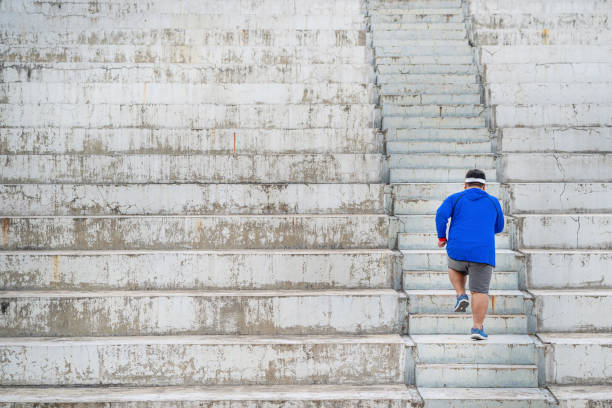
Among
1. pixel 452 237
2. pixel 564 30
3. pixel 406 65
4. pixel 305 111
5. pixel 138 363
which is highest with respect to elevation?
pixel 564 30

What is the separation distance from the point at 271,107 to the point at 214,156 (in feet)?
3.85

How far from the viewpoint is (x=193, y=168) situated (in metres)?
7.07

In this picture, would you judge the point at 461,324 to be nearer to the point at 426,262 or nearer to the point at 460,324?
the point at 460,324

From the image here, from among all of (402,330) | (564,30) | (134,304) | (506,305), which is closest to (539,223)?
(506,305)

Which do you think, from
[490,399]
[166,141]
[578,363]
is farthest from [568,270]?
[166,141]

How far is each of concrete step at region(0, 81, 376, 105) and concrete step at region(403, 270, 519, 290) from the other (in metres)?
3.07

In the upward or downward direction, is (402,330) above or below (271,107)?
below

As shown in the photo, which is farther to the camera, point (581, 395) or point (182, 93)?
point (182, 93)

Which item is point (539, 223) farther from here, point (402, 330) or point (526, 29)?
point (526, 29)

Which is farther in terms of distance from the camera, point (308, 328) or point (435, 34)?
point (435, 34)

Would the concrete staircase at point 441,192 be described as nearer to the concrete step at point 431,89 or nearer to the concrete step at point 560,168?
the concrete step at point 431,89

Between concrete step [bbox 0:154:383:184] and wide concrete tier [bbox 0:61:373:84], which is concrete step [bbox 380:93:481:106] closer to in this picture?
wide concrete tier [bbox 0:61:373:84]

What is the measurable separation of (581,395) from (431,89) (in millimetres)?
4540

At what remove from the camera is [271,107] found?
25.7ft
